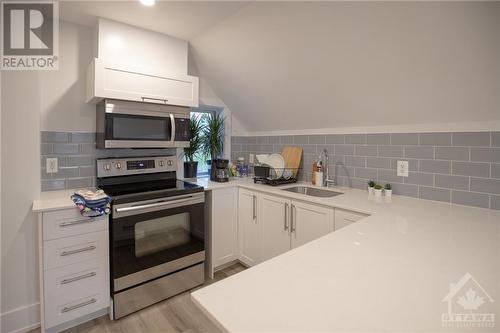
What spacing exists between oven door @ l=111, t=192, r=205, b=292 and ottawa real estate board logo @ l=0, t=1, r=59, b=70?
4.12 feet

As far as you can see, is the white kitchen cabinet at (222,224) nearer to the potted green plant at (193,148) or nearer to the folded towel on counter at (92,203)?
the potted green plant at (193,148)

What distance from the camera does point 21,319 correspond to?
180 cm

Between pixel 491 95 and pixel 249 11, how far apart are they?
5.36ft

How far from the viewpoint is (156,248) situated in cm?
203

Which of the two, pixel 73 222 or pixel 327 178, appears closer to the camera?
pixel 73 222

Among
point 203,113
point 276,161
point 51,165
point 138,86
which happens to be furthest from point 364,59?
point 51,165

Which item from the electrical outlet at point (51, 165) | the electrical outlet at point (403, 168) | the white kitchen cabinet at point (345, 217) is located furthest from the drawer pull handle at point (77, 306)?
the electrical outlet at point (403, 168)

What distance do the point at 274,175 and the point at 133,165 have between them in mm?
1326

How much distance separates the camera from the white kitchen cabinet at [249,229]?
243cm

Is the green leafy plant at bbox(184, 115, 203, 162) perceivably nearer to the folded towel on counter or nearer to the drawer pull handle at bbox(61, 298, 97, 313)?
the folded towel on counter

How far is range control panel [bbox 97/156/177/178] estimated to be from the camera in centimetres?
220

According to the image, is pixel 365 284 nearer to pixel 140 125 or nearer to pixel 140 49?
pixel 140 125

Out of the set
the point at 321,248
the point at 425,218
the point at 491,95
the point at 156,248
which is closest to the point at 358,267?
the point at 321,248

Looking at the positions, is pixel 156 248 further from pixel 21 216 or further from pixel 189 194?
pixel 21 216
